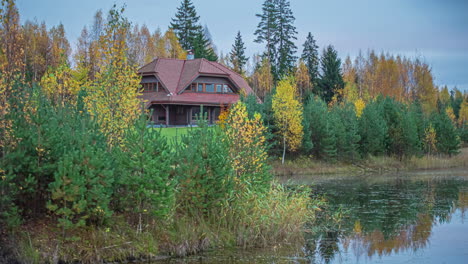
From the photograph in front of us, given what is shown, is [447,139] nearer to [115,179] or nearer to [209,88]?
[209,88]

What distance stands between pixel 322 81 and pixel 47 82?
3505 cm

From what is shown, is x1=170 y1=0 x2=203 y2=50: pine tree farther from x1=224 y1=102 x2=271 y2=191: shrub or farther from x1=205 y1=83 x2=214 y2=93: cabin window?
x1=224 y1=102 x2=271 y2=191: shrub

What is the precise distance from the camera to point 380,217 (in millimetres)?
17844

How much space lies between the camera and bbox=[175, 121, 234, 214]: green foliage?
12.6 m

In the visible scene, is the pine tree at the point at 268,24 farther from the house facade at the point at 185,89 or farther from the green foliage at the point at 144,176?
the green foliage at the point at 144,176

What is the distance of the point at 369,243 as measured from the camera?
14047mm

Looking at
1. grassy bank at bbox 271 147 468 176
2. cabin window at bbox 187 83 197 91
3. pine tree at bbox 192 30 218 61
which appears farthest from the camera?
pine tree at bbox 192 30 218 61

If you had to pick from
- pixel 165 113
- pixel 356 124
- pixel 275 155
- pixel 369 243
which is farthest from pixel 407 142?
pixel 369 243

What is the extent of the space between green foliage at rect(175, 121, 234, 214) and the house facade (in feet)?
89.8

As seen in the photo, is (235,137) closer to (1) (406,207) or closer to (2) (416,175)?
(1) (406,207)

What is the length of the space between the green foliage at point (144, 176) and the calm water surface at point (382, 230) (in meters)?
1.40

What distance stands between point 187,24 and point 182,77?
742 inches

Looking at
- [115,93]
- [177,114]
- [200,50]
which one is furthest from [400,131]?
[115,93]

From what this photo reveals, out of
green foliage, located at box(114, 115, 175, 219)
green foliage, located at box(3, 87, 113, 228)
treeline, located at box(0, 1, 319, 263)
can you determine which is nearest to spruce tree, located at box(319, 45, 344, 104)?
treeline, located at box(0, 1, 319, 263)
